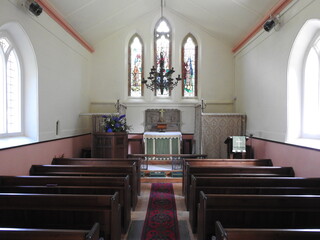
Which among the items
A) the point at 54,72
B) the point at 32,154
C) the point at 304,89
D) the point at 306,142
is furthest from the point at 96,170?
the point at 304,89

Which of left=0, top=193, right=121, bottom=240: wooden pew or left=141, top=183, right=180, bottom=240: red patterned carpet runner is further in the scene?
left=141, top=183, right=180, bottom=240: red patterned carpet runner

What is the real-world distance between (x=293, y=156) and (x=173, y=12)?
22.4ft

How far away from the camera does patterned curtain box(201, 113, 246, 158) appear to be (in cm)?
812

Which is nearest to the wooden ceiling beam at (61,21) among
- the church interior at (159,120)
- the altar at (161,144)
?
the church interior at (159,120)

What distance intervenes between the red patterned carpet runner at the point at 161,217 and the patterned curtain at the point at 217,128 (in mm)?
2742

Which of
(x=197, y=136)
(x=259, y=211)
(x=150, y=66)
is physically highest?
(x=150, y=66)

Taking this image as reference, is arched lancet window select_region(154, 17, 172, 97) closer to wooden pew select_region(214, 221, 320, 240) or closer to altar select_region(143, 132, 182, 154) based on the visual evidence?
altar select_region(143, 132, 182, 154)

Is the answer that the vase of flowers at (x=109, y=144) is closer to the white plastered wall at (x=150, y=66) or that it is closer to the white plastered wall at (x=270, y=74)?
the white plastered wall at (x=150, y=66)

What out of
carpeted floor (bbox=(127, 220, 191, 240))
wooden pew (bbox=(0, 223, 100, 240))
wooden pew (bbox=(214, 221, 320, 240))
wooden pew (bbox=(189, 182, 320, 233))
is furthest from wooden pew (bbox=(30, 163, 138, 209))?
wooden pew (bbox=(214, 221, 320, 240))

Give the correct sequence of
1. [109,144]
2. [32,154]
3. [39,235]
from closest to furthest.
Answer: [39,235], [32,154], [109,144]

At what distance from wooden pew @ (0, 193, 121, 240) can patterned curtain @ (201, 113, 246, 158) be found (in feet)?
19.2

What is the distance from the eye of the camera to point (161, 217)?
407 centimetres

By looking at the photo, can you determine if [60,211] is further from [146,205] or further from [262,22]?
[262,22]

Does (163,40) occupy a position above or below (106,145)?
above
